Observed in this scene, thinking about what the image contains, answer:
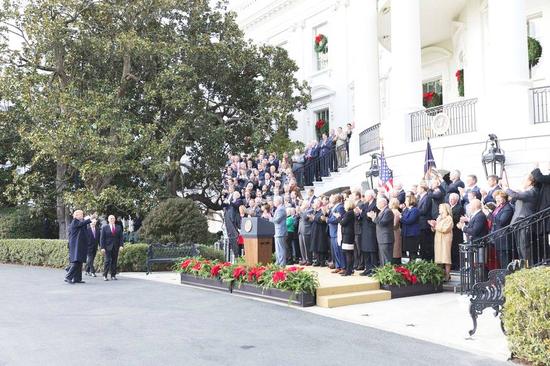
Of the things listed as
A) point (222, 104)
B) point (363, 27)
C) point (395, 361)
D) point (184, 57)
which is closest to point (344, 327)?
point (395, 361)

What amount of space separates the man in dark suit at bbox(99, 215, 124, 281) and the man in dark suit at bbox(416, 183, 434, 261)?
839 centimetres

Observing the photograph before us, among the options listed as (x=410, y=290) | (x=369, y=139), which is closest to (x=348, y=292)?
(x=410, y=290)

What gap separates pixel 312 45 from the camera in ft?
106

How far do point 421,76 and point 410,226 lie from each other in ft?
32.0

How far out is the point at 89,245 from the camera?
17.2 m

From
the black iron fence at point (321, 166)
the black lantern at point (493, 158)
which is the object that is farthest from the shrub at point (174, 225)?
the black lantern at point (493, 158)

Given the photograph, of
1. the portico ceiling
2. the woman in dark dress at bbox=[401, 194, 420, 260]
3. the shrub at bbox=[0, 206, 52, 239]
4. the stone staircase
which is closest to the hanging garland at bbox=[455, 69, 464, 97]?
the portico ceiling

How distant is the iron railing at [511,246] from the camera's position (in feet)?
31.1

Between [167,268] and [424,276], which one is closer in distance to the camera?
[424,276]

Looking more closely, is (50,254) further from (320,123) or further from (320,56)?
(320,56)

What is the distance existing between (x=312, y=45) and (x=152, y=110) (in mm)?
10545

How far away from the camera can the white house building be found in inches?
628

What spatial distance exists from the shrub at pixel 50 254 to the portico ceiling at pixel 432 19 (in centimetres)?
1301

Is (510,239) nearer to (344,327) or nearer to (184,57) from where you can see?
(344,327)
